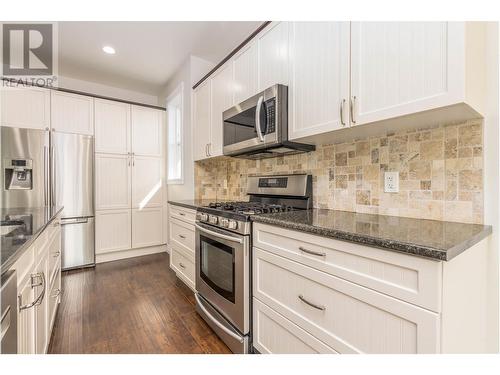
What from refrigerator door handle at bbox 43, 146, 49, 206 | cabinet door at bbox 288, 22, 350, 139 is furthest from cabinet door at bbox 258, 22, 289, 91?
refrigerator door handle at bbox 43, 146, 49, 206

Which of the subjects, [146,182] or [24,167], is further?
[146,182]

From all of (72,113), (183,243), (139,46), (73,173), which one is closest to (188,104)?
(139,46)

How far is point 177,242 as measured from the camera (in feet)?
8.50

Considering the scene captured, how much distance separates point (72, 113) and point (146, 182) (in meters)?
1.25

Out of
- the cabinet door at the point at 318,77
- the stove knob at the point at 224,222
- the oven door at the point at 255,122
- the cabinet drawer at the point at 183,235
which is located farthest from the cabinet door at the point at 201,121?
the cabinet door at the point at 318,77

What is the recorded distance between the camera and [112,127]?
326cm

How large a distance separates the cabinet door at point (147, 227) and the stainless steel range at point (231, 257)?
189 cm

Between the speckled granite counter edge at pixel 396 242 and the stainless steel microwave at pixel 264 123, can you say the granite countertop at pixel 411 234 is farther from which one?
the stainless steel microwave at pixel 264 123

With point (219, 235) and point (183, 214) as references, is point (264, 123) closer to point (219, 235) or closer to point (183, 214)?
point (219, 235)

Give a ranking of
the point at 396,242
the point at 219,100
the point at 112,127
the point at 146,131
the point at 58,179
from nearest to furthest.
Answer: the point at 396,242, the point at 219,100, the point at 58,179, the point at 112,127, the point at 146,131

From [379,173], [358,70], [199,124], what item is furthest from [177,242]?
[358,70]

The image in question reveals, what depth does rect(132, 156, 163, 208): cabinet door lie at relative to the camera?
11.3 ft

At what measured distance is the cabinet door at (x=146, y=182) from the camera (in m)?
3.45

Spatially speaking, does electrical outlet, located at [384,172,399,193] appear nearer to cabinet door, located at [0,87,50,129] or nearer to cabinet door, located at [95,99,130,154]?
cabinet door, located at [95,99,130,154]
